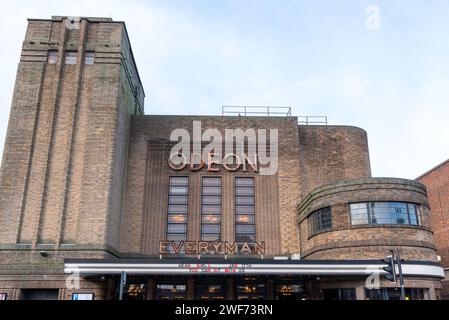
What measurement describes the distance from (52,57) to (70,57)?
1356mm

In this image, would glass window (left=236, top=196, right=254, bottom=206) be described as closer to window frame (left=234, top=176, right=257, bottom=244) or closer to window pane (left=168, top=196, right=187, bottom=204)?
window frame (left=234, top=176, right=257, bottom=244)

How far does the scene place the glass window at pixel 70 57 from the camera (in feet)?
102

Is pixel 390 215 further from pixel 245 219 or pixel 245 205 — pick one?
pixel 245 205

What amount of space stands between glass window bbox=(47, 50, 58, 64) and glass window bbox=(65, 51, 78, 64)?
0.80m

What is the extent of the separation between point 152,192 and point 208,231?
5448mm

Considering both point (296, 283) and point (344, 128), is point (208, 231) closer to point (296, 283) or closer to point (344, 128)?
point (296, 283)

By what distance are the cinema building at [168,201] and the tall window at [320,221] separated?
11 centimetres

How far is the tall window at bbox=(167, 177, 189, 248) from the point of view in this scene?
Answer: 31812 millimetres

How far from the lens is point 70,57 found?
1233 inches

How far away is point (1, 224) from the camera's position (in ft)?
88.7

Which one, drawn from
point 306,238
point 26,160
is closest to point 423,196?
point 306,238

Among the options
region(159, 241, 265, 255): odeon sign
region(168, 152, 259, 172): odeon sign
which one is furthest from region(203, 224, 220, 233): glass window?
region(168, 152, 259, 172): odeon sign

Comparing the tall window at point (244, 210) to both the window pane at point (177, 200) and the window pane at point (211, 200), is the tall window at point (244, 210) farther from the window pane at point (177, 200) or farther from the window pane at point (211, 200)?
the window pane at point (177, 200)

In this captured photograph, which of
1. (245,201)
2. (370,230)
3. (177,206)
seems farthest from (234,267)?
(177,206)
